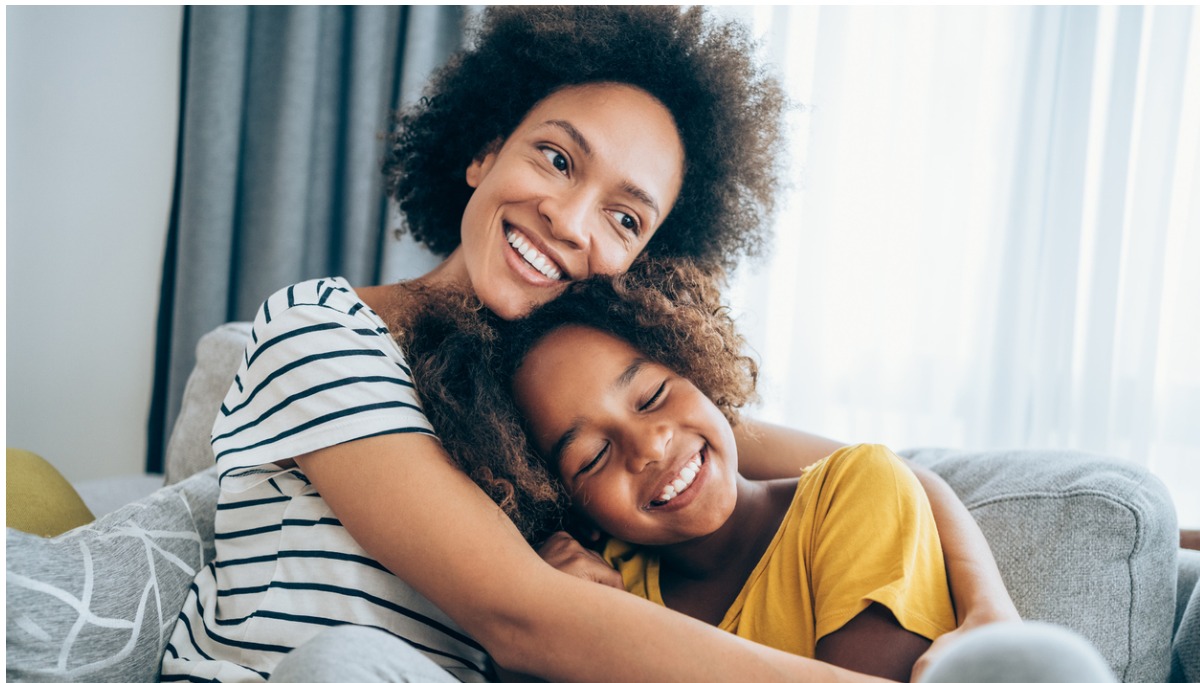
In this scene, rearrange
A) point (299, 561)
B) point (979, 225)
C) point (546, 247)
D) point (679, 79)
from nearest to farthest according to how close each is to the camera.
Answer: point (299, 561)
point (546, 247)
point (679, 79)
point (979, 225)

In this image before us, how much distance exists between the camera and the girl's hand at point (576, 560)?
101cm

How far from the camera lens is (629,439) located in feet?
3.45

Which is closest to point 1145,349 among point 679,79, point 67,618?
point 679,79

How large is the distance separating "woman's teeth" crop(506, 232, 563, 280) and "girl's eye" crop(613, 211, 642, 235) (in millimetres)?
119

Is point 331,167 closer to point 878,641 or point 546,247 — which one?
point 546,247

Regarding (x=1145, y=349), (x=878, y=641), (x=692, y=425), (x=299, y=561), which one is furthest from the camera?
(x=1145, y=349)

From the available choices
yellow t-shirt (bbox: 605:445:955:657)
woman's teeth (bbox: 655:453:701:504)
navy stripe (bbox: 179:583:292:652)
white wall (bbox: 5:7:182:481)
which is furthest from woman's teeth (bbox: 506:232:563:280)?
white wall (bbox: 5:7:182:481)

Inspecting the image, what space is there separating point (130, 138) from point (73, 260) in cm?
39

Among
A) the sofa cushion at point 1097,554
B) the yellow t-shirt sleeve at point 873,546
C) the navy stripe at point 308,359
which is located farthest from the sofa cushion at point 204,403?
the sofa cushion at point 1097,554

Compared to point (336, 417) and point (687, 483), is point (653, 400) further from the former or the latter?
point (336, 417)

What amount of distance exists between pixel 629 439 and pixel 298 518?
393 mm

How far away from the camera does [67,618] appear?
0.94 metres

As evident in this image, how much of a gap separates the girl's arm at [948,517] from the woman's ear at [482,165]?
1.85ft

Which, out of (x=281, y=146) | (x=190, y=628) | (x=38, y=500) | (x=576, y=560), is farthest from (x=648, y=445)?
(x=281, y=146)
